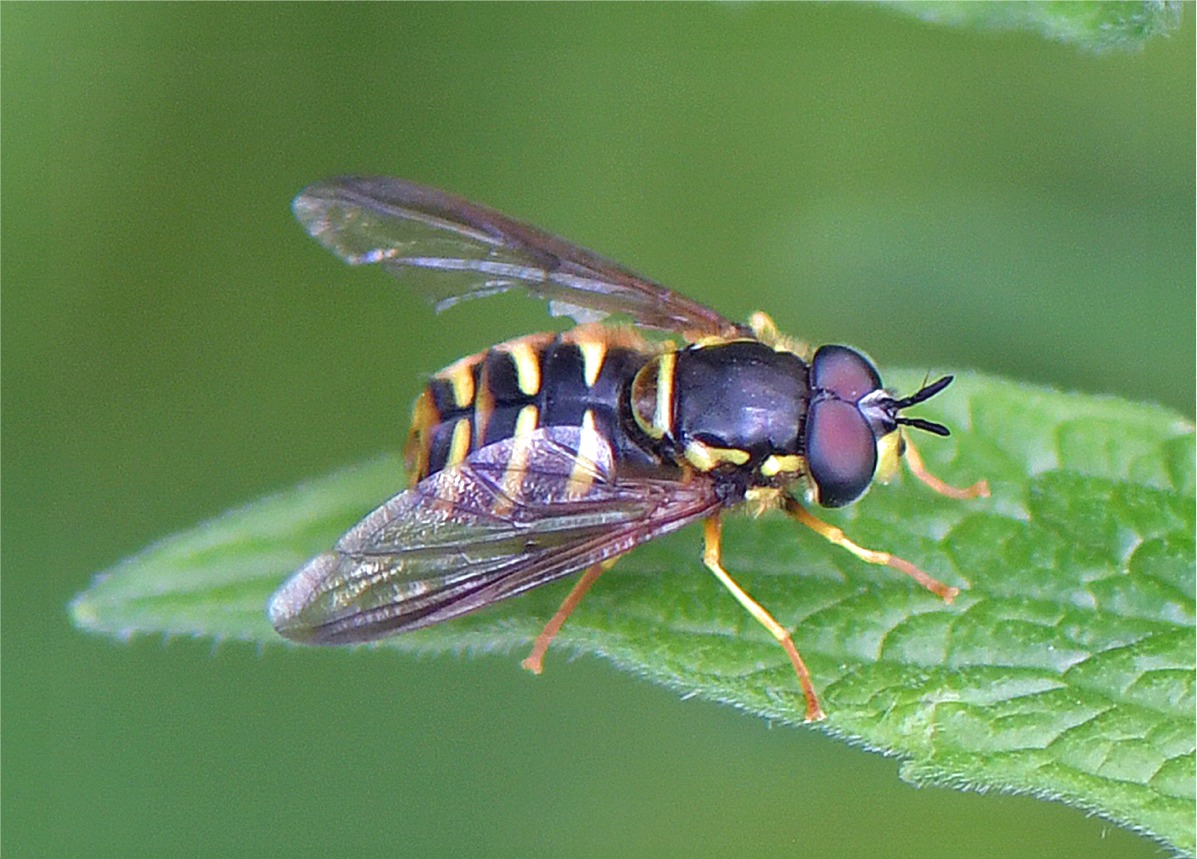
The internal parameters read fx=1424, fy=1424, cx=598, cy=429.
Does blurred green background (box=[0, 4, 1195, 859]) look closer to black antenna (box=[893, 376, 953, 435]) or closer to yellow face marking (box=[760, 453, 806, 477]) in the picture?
yellow face marking (box=[760, 453, 806, 477])

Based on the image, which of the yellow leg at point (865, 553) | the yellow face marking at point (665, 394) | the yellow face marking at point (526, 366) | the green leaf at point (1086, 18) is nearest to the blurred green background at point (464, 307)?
the yellow leg at point (865, 553)

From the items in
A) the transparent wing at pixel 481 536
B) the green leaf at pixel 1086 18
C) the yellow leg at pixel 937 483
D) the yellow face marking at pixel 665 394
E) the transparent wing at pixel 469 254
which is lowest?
the transparent wing at pixel 481 536

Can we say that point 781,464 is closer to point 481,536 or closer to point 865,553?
point 865,553

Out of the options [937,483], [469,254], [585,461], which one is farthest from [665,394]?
[469,254]

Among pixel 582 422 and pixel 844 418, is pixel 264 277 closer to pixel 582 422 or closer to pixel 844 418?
pixel 582 422

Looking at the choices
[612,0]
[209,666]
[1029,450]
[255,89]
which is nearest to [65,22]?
[255,89]

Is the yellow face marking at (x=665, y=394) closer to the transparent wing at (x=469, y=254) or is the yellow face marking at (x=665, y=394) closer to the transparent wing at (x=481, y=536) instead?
the transparent wing at (x=481, y=536)
